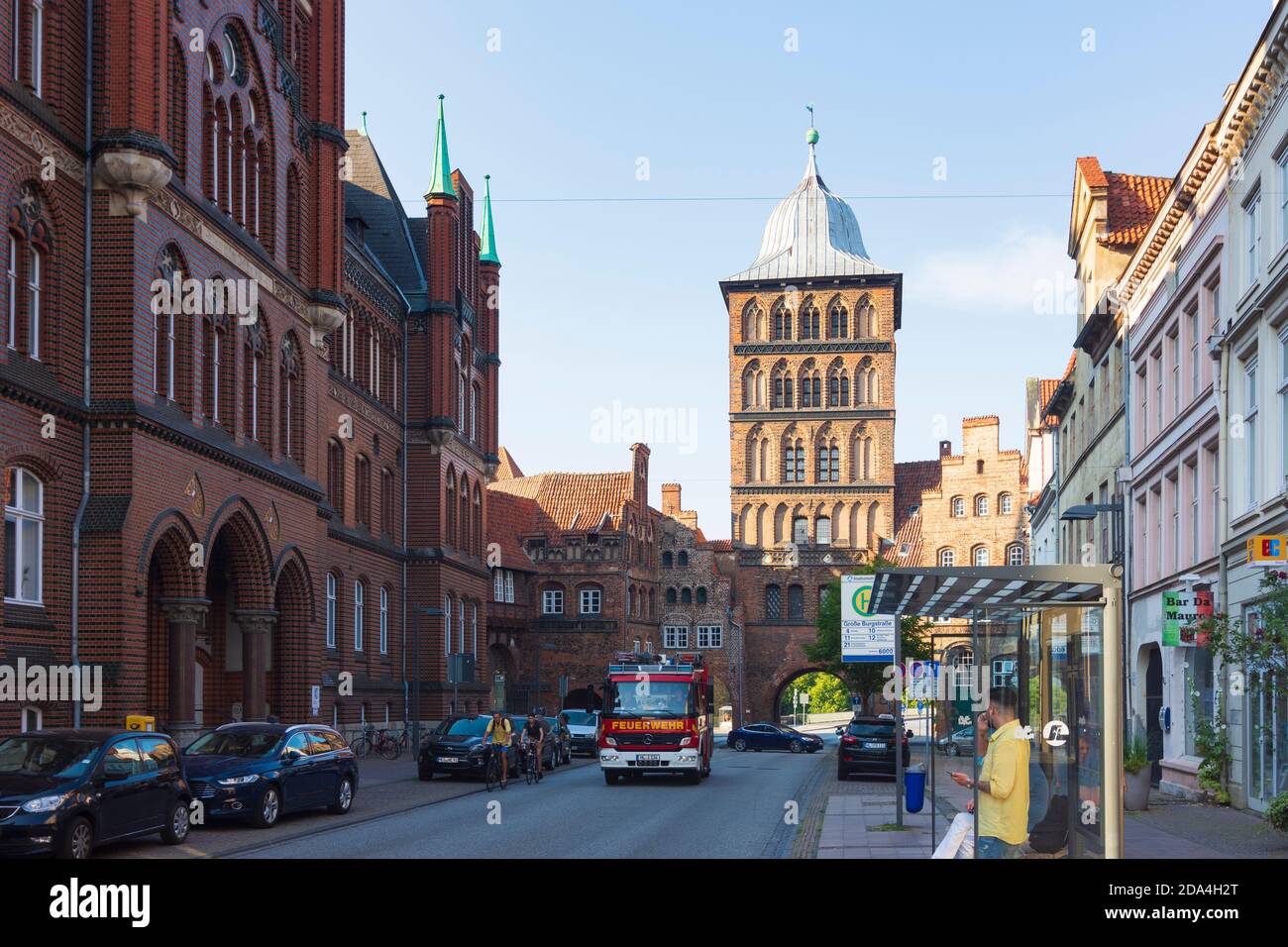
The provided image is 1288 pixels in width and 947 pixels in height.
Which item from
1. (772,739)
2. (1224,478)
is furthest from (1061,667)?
(772,739)

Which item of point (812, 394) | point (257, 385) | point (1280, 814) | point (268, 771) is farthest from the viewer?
point (812, 394)

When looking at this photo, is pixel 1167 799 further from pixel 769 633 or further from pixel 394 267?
pixel 769 633

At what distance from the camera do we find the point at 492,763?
102ft

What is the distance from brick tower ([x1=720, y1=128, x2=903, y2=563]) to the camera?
287 feet

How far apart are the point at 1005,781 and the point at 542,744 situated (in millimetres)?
26737

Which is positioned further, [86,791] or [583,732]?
[583,732]

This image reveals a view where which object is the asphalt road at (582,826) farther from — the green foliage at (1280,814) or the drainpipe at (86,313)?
the drainpipe at (86,313)

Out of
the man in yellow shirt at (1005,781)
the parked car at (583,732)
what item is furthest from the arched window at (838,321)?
the man in yellow shirt at (1005,781)

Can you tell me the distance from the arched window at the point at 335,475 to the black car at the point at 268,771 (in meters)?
19.7

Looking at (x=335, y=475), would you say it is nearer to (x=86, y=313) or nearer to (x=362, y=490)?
(x=362, y=490)

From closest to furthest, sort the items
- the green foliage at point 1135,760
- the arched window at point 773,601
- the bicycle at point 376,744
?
the green foliage at point 1135,760 → the bicycle at point 376,744 → the arched window at point 773,601

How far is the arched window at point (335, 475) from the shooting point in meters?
43.9

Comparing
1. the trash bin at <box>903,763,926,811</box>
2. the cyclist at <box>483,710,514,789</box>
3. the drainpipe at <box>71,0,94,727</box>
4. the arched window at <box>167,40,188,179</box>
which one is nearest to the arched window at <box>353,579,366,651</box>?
the cyclist at <box>483,710,514,789</box>

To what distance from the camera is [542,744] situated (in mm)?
36562
